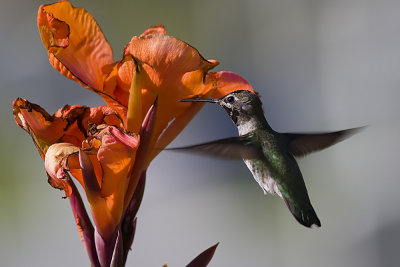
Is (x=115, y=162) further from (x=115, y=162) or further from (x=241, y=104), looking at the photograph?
(x=241, y=104)

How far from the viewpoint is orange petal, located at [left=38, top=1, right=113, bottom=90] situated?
86 cm

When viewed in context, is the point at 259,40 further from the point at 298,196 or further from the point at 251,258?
the point at 298,196

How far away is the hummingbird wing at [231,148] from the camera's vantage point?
950mm

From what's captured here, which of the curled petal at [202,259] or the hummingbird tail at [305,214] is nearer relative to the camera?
the curled petal at [202,259]

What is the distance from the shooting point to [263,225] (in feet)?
10.1

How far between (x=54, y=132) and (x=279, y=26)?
2.39 metres

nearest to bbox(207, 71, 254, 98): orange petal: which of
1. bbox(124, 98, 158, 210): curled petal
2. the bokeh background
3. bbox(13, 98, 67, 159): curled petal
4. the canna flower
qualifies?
the canna flower

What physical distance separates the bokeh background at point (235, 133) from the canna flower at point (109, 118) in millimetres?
2057

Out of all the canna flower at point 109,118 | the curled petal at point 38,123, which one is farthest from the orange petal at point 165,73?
the curled petal at point 38,123

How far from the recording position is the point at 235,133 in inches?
119

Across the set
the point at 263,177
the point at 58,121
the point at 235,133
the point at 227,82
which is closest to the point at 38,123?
the point at 58,121

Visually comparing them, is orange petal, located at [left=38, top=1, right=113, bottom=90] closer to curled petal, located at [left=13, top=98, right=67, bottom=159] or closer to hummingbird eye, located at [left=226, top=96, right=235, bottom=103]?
curled petal, located at [left=13, top=98, right=67, bottom=159]

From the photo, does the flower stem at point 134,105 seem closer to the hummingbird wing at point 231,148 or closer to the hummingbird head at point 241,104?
the hummingbird wing at point 231,148

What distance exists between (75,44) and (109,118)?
12 centimetres
